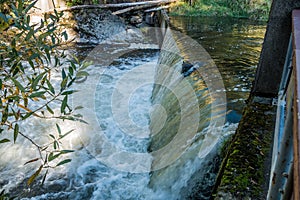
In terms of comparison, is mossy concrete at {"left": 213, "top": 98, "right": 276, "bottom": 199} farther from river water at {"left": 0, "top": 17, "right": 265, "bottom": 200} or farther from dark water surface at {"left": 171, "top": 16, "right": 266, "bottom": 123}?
dark water surface at {"left": 171, "top": 16, "right": 266, "bottom": 123}

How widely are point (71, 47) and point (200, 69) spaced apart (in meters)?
6.65

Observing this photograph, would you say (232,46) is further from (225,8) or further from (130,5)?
(225,8)

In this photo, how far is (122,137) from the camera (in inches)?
207

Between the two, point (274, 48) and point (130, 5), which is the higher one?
point (130, 5)

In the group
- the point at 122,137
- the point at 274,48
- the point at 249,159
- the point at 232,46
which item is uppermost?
the point at 274,48

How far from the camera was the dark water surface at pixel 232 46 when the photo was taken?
4072mm

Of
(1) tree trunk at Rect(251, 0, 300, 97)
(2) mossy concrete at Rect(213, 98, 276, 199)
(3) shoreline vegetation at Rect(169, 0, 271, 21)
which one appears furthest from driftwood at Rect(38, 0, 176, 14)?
(2) mossy concrete at Rect(213, 98, 276, 199)

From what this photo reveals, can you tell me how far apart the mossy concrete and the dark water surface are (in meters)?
0.45

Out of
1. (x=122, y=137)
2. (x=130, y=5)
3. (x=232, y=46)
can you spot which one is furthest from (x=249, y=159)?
(x=130, y=5)

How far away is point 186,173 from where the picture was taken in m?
3.07

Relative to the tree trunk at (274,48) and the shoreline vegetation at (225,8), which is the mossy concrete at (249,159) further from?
the shoreline vegetation at (225,8)

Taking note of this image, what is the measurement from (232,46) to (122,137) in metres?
3.40

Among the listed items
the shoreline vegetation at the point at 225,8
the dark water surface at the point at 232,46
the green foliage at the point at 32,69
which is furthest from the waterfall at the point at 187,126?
the shoreline vegetation at the point at 225,8

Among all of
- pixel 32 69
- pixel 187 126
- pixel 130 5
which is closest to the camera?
pixel 32 69
